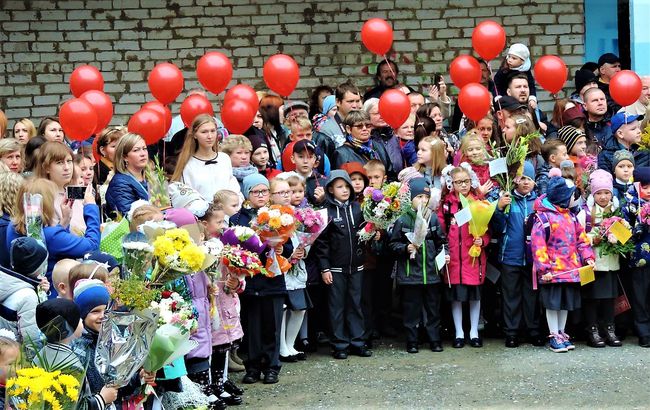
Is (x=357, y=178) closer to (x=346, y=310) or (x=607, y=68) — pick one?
(x=346, y=310)

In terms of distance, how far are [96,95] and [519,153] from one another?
3.36 meters

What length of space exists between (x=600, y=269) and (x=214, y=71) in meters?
3.58

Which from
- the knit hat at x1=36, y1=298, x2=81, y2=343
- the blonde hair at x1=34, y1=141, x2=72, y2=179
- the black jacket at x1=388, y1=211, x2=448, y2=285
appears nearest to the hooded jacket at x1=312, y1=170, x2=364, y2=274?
the black jacket at x1=388, y1=211, x2=448, y2=285

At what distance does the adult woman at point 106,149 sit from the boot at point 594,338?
402 cm

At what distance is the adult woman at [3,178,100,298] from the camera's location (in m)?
6.71

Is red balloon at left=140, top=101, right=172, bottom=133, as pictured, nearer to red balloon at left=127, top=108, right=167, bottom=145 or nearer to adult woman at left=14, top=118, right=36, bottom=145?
red balloon at left=127, top=108, right=167, bottom=145

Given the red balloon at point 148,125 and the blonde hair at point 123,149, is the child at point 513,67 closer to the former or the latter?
the red balloon at point 148,125

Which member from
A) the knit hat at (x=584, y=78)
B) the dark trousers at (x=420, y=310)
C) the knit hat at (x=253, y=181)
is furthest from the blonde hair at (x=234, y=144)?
the knit hat at (x=584, y=78)

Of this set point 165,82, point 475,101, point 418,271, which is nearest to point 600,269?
point 418,271

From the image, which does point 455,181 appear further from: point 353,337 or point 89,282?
point 89,282

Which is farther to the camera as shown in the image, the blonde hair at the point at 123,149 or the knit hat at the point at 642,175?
the knit hat at the point at 642,175

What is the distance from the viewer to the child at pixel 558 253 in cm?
925

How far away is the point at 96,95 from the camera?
931 cm

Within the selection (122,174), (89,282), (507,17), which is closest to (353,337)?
(122,174)
